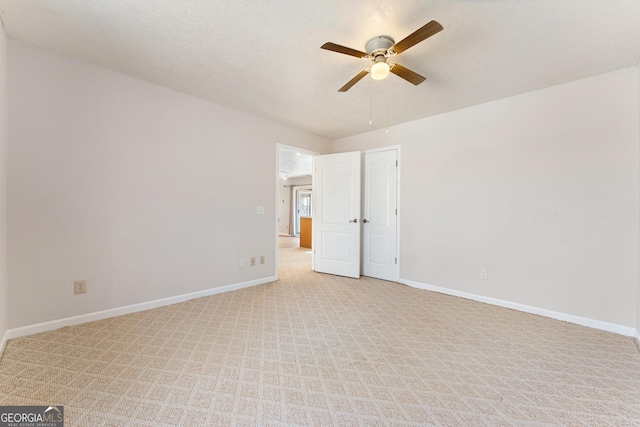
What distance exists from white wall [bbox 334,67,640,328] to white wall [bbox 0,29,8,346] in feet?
14.1

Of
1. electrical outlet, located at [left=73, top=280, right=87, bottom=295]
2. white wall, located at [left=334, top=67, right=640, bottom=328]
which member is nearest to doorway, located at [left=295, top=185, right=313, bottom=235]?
white wall, located at [left=334, top=67, right=640, bottom=328]

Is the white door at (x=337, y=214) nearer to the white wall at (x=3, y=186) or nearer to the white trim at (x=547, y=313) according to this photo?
the white trim at (x=547, y=313)

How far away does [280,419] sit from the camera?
1381 millimetres

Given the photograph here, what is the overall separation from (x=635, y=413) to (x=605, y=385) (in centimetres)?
25

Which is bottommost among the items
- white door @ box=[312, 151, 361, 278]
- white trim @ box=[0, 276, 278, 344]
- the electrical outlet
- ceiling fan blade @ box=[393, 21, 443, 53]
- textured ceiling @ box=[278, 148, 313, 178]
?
white trim @ box=[0, 276, 278, 344]

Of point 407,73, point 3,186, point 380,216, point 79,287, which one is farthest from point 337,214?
point 3,186

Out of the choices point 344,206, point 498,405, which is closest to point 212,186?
point 344,206

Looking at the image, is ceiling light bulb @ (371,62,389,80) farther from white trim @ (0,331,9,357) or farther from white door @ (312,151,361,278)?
white trim @ (0,331,9,357)

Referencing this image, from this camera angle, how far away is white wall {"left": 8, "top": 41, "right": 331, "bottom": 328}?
87.0 inches

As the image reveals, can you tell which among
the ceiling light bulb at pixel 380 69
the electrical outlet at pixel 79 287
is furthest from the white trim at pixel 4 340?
the ceiling light bulb at pixel 380 69

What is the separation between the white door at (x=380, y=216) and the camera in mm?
4102

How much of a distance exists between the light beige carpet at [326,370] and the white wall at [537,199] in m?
0.45

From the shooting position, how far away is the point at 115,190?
2627mm

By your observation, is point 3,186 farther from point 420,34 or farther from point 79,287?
point 420,34
